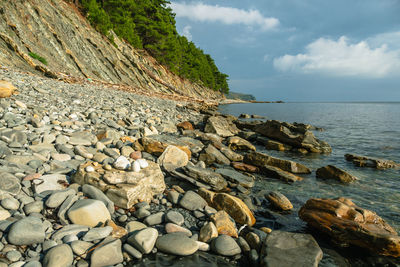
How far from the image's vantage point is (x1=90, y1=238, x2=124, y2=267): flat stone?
242 centimetres

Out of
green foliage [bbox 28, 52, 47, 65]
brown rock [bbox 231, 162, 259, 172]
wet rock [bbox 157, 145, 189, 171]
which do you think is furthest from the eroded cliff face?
brown rock [bbox 231, 162, 259, 172]

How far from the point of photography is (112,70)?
25672 mm

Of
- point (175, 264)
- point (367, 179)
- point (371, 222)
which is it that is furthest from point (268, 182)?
point (175, 264)

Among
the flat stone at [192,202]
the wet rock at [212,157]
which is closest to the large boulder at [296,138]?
the wet rock at [212,157]

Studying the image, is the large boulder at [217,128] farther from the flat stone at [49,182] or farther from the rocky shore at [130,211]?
the flat stone at [49,182]

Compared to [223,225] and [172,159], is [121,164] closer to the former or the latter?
[172,159]

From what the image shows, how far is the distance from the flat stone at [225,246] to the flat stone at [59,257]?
175cm

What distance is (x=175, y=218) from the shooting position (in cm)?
345

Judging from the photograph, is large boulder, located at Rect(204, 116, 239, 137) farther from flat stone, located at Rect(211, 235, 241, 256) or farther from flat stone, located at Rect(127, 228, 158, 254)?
flat stone, located at Rect(127, 228, 158, 254)

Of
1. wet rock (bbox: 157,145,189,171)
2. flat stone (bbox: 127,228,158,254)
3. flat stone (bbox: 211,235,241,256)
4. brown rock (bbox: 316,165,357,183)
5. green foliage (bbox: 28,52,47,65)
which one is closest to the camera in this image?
flat stone (bbox: 127,228,158,254)

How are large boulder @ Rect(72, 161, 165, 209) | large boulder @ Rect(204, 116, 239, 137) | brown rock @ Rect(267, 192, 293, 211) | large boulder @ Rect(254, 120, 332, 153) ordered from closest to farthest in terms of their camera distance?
large boulder @ Rect(72, 161, 165, 209), brown rock @ Rect(267, 192, 293, 211), large boulder @ Rect(254, 120, 332, 153), large boulder @ Rect(204, 116, 239, 137)

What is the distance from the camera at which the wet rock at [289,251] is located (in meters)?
2.77

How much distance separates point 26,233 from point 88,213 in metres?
0.68

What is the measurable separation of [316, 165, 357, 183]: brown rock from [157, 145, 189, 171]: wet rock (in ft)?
15.3
